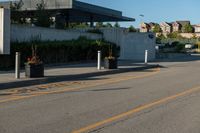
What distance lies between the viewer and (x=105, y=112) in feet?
34.6

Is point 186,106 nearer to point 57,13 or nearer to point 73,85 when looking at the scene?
point 73,85

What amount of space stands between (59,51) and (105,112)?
18093mm

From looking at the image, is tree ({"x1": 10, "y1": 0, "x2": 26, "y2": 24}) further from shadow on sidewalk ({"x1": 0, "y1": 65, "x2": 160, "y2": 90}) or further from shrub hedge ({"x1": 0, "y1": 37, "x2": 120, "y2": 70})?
shadow on sidewalk ({"x1": 0, "y1": 65, "x2": 160, "y2": 90})

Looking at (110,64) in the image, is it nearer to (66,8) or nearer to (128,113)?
(128,113)

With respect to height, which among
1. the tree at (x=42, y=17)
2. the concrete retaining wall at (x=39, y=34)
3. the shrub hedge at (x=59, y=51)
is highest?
the tree at (x=42, y=17)

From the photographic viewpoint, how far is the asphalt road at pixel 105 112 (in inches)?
344

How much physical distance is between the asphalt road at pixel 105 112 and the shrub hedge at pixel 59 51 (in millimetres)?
9683

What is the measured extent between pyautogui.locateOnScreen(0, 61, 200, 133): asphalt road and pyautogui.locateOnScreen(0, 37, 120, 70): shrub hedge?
9683 millimetres

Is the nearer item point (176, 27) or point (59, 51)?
point (59, 51)

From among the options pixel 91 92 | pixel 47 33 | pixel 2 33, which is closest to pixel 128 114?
pixel 91 92

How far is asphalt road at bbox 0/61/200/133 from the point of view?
874 centimetres

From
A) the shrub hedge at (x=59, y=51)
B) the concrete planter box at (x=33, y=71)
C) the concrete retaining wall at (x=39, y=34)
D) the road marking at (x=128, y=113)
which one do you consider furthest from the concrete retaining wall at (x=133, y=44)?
the road marking at (x=128, y=113)

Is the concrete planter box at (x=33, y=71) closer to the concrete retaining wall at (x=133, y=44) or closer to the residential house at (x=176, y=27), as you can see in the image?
A: the concrete retaining wall at (x=133, y=44)

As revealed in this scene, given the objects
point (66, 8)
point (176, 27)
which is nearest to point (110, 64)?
point (66, 8)
